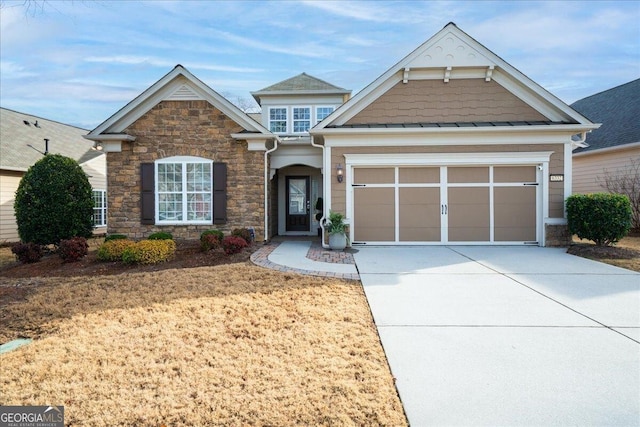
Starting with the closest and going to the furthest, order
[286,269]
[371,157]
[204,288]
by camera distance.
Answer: [204,288] → [286,269] → [371,157]

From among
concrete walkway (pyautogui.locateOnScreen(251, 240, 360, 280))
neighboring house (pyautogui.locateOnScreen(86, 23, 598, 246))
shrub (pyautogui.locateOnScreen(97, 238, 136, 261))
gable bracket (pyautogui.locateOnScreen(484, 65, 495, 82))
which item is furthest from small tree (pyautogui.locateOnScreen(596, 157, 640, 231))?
shrub (pyautogui.locateOnScreen(97, 238, 136, 261))

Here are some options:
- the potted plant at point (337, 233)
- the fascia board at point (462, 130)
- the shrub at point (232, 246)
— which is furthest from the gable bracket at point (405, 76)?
the shrub at point (232, 246)

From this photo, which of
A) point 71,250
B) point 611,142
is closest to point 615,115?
point 611,142

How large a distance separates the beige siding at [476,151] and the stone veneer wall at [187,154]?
228cm

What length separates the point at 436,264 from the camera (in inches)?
318

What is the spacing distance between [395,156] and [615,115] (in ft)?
41.6

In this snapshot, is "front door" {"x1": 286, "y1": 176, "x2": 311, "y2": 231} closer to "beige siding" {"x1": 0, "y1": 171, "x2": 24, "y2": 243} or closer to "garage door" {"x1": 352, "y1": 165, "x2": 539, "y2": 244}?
"garage door" {"x1": 352, "y1": 165, "x2": 539, "y2": 244}

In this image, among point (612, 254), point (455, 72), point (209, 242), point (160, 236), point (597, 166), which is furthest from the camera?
point (597, 166)

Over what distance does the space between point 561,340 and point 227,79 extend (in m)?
28.9

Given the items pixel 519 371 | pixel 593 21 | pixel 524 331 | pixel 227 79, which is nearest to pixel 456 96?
pixel 593 21

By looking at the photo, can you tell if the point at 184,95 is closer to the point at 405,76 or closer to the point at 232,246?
the point at 232,246

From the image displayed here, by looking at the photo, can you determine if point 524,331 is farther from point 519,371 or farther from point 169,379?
point 169,379

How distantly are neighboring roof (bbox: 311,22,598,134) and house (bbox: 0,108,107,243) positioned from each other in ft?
31.5

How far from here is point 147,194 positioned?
11016mm
